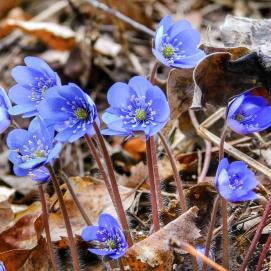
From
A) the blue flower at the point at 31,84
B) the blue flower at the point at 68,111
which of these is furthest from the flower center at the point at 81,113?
the blue flower at the point at 31,84

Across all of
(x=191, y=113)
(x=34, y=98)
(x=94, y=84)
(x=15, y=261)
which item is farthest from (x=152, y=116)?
(x=94, y=84)

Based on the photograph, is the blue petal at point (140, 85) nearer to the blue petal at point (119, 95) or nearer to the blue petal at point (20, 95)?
the blue petal at point (119, 95)

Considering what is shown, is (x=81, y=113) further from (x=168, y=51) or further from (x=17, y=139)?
(x=168, y=51)

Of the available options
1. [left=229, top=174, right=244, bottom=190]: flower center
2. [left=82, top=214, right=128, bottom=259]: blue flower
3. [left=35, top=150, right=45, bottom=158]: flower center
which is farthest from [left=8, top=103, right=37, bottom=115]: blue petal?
[left=229, top=174, right=244, bottom=190]: flower center

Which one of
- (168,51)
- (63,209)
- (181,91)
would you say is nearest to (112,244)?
(63,209)

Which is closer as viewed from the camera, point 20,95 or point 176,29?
point 20,95

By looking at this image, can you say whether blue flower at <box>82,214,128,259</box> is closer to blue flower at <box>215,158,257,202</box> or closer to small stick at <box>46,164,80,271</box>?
small stick at <box>46,164,80,271</box>

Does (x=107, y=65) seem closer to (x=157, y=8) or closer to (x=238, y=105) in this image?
(x=157, y=8)
